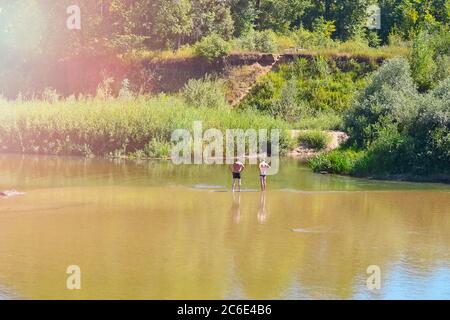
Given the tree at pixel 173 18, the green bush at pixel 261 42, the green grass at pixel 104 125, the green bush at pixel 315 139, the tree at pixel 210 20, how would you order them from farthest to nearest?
the tree at pixel 210 20
the tree at pixel 173 18
the green bush at pixel 261 42
the green bush at pixel 315 139
the green grass at pixel 104 125

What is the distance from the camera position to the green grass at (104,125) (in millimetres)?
42688

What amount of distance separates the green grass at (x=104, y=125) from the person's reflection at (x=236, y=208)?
45.5ft

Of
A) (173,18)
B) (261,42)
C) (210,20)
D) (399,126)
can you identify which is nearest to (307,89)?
(261,42)

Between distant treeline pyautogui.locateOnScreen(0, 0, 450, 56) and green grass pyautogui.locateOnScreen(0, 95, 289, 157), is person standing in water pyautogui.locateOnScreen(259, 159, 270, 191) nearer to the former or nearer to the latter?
green grass pyautogui.locateOnScreen(0, 95, 289, 157)

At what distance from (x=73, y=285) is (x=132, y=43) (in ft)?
144

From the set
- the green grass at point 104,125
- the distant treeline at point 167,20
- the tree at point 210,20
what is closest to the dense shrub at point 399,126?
the green grass at point 104,125

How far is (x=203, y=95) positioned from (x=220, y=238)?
97.0ft

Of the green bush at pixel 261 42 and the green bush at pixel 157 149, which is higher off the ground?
the green bush at pixel 261 42

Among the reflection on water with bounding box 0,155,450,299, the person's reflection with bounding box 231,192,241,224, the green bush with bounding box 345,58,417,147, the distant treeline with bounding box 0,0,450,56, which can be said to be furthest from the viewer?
the distant treeline with bounding box 0,0,450,56

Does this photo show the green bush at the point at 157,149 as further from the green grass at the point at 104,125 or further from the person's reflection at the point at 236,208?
the person's reflection at the point at 236,208

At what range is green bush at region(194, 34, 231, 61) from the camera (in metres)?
56.5

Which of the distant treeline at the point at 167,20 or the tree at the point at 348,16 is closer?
the distant treeline at the point at 167,20

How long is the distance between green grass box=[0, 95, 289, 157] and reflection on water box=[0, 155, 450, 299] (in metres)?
9.10

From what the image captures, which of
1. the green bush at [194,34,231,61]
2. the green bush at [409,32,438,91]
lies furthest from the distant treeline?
the green bush at [409,32,438,91]
